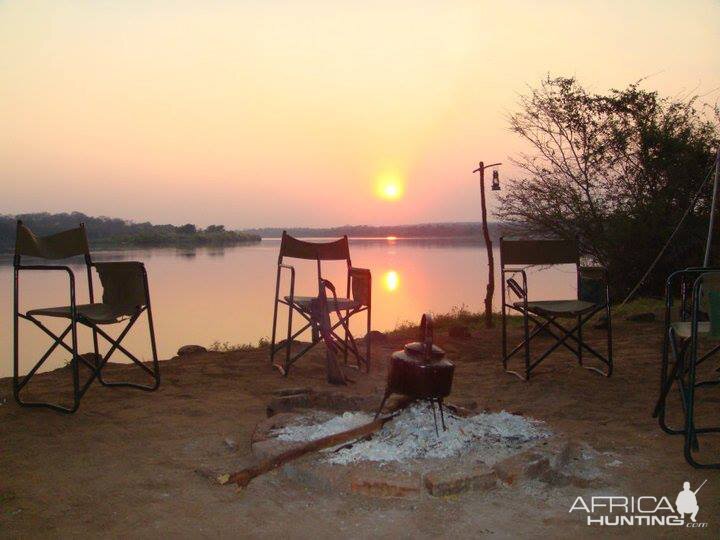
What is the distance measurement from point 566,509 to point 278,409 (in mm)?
1450

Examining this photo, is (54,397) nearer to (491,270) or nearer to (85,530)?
(85,530)

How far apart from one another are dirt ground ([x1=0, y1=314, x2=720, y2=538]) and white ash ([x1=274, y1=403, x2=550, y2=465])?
22 cm

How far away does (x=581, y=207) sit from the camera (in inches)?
418

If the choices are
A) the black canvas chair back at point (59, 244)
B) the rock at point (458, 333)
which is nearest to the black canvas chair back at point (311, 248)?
the black canvas chair back at point (59, 244)

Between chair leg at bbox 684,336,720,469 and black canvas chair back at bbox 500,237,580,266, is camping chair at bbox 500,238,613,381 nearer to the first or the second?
black canvas chair back at bbox 500,237,580,266

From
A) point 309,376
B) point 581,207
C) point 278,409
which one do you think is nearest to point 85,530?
point 278,409

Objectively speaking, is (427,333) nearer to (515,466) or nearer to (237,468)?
(515,466)

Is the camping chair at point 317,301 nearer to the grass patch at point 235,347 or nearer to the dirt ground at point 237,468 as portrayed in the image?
the dirt ground at point 237,468

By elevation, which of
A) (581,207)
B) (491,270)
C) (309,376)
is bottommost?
(309,376)

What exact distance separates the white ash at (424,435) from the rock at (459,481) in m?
0.16

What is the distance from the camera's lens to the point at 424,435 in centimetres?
232

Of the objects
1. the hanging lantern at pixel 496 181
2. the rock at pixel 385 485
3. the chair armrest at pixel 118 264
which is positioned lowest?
the rock at pixel 385 485

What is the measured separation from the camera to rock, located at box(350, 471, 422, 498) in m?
1.99

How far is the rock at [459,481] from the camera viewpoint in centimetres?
198
